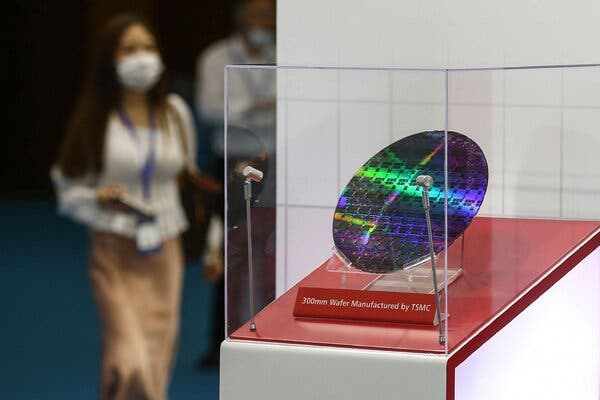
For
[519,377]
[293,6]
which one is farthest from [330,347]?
[293,6]

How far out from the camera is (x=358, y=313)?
1828 mm

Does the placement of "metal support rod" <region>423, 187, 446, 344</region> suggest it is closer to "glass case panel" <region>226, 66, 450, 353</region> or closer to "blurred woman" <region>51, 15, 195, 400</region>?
"glass case panel" <region>226, 66, 450, 353</region>

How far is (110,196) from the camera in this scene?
16.3 feet

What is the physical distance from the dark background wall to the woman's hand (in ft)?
1.09

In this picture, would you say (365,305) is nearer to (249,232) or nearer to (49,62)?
(249,232)

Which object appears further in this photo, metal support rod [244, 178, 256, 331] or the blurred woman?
the blurred woman

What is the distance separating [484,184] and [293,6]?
754mm

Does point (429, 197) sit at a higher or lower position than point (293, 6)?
lower

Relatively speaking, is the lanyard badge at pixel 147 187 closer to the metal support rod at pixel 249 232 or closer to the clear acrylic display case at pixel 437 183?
the clear acrylic display case at pixel 437 183

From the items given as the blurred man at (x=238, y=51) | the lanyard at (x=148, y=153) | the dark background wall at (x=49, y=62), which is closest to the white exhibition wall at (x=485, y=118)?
the blurred man at (x=238, y=51)

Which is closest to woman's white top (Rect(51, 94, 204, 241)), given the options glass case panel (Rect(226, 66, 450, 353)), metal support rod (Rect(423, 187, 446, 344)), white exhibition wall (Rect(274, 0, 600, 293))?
white exhibition wall (Rect(274, 0, 600, 293))

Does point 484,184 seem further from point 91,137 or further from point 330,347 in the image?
point 91,137

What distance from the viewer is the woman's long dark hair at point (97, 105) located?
4.96 m

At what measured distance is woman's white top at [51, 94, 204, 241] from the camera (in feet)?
16.1
